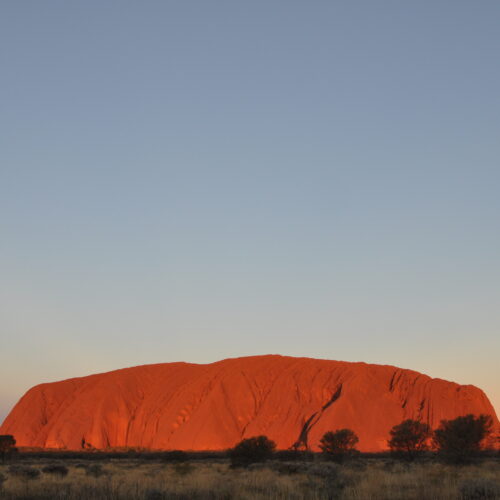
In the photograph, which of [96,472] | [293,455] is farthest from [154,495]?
[293,455]

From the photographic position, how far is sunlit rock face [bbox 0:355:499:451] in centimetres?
7706

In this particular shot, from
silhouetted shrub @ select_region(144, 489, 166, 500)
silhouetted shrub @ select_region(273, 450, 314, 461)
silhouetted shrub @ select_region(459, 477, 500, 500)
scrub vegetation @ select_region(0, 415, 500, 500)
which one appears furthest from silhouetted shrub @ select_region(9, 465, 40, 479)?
silhouetted shrub @ select_region(273, 450, 314, 461)

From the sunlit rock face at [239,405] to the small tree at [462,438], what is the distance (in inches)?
1318

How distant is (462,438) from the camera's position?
37.8 meters

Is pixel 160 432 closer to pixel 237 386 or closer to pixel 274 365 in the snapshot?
pixel 237 386

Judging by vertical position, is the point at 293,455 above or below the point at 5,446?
below

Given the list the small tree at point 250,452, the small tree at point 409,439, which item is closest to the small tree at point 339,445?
the small tree at point 409,439

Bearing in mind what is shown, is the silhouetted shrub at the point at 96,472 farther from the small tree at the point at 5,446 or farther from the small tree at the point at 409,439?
the small tree at the point at 409,439

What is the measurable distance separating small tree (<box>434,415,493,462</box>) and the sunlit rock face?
1318 inches

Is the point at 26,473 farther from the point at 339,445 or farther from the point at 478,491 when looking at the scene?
the point at 339,445

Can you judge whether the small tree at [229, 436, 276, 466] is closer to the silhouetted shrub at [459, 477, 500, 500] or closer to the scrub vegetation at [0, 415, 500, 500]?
the scrub vegetation at [0, 415, 500, 500]

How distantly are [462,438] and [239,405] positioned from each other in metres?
49.7

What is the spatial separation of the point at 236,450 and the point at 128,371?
6469cm

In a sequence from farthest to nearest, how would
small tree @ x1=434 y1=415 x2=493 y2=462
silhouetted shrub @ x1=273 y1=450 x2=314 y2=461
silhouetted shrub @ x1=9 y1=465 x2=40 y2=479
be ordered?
silhouetted shrub @ x1=273 y1=450 x2=314 y2=461 < small tree @ x1=434 y1=415 x2=493 y2=462 < silhouetted shrub @ x1=9 y1=465 x2=40 y2=479
